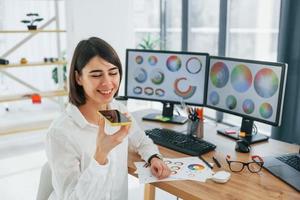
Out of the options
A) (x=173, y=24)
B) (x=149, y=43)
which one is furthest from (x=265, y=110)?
(x=173, y=24)

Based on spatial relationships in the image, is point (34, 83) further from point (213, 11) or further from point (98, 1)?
point (213, 11)

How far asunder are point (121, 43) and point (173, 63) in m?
2.67

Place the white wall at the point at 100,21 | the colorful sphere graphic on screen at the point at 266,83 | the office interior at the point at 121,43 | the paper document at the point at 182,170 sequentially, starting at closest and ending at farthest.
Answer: the paper document at the point at 182,170
the colorful sphere graphic on screen at the point at 266,83
the office interior at the point at 121,43
the white wall at the point at 100,21

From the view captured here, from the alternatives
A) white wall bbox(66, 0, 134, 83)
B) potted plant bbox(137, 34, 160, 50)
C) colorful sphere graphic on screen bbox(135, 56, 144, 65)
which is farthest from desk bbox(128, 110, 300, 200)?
potted plant bbox(137, 34, 160, 50)

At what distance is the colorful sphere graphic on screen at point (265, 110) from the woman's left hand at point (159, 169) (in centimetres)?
62

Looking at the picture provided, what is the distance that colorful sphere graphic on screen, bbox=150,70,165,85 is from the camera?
7.27 ft

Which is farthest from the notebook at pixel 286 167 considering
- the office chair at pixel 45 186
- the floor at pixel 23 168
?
the floor at pixel 23 168

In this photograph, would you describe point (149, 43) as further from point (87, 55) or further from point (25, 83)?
point (87, 55)

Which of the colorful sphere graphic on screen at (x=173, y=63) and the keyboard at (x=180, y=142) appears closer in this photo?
the keyboard at (x=180, y=142)

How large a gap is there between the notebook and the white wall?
10.1 ft

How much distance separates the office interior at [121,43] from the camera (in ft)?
10.3

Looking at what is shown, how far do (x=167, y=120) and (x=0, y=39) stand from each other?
3.42 meters

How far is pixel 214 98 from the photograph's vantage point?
2.03 meters

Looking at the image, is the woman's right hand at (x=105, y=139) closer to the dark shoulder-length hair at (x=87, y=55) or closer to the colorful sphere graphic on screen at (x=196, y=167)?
the dark shoulder-length hair at (x=87, y=55)
